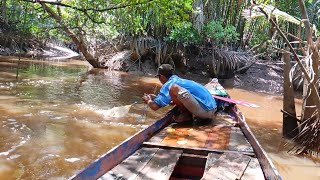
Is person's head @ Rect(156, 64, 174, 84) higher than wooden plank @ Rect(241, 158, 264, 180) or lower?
higher

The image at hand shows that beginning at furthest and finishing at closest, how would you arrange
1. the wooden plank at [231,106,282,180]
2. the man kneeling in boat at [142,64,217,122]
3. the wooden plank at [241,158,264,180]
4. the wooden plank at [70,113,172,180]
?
1. the man kneeling in boat at [142,64,217,122]
2. the wooden plank at [241,158,264,180]
3. the wooden plank at [231,106,282,180]
4. the wooden plank at [70,113,172,180]

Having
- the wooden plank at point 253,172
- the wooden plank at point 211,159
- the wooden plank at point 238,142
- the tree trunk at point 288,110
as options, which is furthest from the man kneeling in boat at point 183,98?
the tree trunk at point 288,110

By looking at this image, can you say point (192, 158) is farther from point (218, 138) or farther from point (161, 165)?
point (218, 138)

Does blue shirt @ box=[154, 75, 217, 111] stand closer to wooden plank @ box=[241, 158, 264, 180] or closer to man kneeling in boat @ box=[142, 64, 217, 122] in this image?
man kneeling in boat @ box=[142, 64, 217, 122]

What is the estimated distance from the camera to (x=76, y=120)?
25.6ft

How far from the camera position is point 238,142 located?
15.6 feet

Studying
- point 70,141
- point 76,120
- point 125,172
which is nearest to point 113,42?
point 76,120

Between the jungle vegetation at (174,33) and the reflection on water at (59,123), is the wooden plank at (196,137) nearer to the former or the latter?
the reflection on water at (59,123)

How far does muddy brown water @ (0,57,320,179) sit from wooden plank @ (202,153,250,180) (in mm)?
1896

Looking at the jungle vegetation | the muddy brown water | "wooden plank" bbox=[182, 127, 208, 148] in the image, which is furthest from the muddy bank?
"wooden plank" bbox=[182, 127, 208, 148]

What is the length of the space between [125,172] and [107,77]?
13114 millimetres

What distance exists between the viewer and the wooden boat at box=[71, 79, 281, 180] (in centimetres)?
340

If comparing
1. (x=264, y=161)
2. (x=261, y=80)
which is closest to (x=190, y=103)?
(x=264, y=161)

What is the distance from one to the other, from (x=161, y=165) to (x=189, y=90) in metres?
2.09
